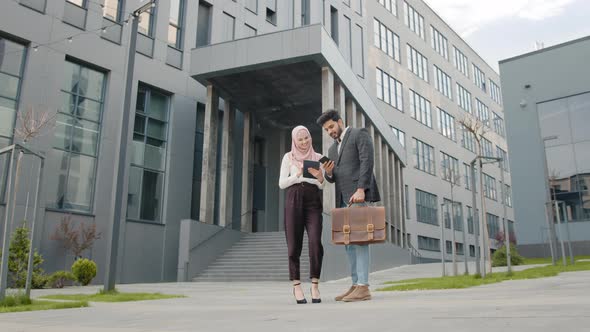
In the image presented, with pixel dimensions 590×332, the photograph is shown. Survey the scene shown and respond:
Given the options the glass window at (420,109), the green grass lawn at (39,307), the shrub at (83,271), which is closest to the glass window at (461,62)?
the glass window at (420,109)

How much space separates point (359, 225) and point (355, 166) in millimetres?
716

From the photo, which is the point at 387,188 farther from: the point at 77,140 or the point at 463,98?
the point at 463,98

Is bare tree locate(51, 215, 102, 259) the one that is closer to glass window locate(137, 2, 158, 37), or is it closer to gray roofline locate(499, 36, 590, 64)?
glass window locate(137, 2, 158, 37)

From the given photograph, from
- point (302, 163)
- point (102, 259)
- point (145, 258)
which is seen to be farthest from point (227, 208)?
point (302, 163)

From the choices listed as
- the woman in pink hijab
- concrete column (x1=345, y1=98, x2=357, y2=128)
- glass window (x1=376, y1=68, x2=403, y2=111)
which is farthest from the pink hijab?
glass window (x1=376, y1=68, x2=403, y2=111)

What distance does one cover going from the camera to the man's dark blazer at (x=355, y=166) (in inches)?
213

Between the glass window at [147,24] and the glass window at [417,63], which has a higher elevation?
the glass window at [417,63]

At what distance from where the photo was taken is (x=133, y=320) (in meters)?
3.90

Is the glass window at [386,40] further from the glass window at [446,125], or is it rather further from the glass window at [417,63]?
the glass window at [446,125]

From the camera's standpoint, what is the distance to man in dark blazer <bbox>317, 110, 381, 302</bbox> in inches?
210

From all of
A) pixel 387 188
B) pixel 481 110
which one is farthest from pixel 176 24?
pixel 481 110

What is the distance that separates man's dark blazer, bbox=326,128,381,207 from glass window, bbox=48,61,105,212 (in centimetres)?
1426

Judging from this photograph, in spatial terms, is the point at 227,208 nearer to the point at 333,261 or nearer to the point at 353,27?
the point at 333,261

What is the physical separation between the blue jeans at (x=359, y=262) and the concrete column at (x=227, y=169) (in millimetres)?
15411
